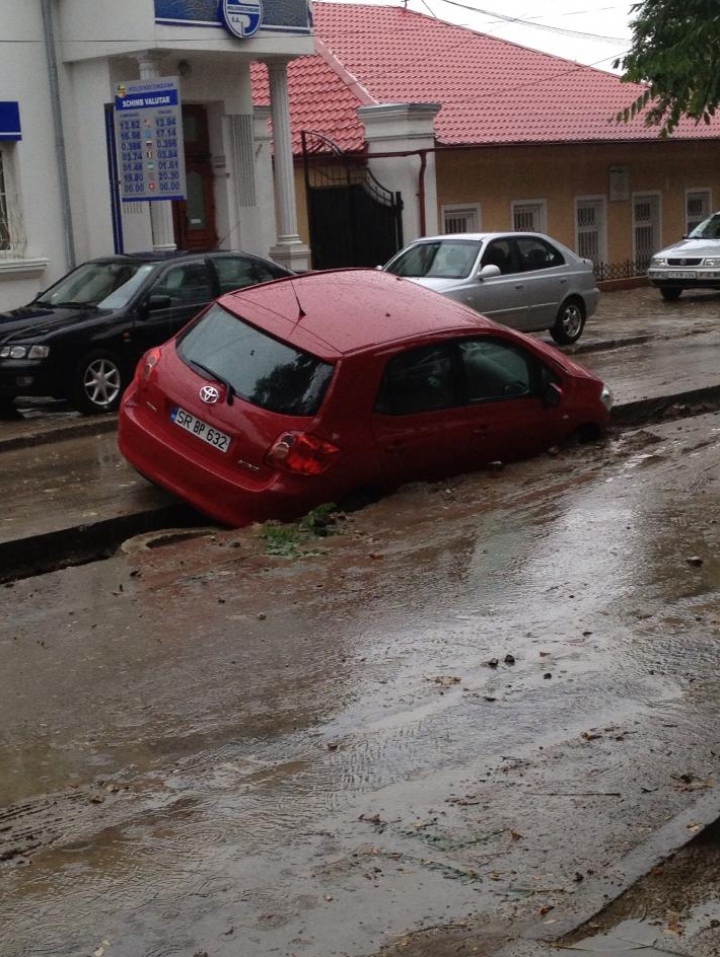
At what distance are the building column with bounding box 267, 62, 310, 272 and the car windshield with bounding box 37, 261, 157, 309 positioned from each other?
24.4ft

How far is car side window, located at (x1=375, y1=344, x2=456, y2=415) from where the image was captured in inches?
362

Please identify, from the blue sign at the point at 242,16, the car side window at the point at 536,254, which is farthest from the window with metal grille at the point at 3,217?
the car side window at the point at 536,254

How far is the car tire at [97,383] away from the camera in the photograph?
47.3ft

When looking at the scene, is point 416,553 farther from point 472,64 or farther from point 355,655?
point 472,64

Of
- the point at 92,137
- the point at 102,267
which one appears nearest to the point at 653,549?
the point at 102,267

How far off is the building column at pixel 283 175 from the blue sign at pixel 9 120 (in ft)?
14.8

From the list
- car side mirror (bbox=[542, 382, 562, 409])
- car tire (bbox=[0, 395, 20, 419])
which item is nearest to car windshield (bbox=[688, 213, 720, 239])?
car tire (bbox=[0, 395, 20, 419])

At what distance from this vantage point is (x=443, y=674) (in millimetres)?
6266

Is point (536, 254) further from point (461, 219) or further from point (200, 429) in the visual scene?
point (200, 429)

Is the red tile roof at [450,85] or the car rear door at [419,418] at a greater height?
the red tile roof at [450,85]

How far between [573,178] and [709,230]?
157 inches

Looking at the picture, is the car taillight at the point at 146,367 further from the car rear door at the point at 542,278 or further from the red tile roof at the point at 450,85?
the red tile roof at the point at 450,85

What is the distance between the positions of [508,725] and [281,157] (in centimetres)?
1811

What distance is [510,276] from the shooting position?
18750 millimetres
